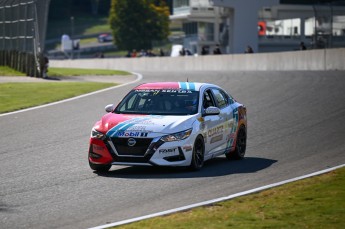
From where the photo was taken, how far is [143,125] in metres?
14.4

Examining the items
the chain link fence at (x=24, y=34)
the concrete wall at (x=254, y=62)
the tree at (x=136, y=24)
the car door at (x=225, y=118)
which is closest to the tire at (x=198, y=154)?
the car door at (x=225, y=118)

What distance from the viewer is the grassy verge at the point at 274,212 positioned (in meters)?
9.61

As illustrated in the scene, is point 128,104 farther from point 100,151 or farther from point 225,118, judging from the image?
point 225,118

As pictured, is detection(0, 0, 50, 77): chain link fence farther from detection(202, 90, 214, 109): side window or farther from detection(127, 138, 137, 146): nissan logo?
detection(127, 138, 137, 146): nissan logo

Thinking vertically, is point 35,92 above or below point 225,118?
below

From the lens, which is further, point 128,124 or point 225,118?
point 225,118

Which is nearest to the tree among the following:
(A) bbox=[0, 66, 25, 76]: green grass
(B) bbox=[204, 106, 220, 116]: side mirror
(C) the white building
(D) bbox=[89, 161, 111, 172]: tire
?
(C) the white building

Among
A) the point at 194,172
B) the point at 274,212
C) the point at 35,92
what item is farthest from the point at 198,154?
the point at 35,92

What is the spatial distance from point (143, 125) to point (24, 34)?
29.2 metres

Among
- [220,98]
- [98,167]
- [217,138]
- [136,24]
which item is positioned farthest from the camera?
[136,24]

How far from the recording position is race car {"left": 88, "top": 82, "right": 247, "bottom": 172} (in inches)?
563

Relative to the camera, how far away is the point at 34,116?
77.6 ft

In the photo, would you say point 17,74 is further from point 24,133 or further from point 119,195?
point 119,195

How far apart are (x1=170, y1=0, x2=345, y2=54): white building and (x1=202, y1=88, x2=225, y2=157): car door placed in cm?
6849
